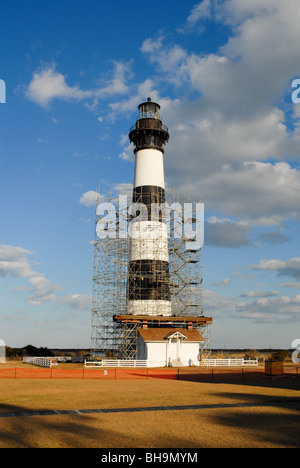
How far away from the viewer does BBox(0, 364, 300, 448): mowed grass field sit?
10.8 meters

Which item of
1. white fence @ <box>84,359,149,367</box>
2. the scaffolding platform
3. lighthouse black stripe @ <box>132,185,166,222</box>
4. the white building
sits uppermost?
lighthouse black stripe @ <box>132,185,166,222</box>

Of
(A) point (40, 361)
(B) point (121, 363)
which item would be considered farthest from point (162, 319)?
(A) point (40, 361)

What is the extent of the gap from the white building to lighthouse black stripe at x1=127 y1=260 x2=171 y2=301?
14.1 ft

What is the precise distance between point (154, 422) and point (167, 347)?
107 ft

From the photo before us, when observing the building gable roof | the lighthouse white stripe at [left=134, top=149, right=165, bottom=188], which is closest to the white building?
the building gable roof

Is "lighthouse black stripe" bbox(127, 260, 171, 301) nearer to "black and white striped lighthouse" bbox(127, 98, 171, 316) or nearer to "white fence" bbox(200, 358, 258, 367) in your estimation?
"black and white striped lighthouse" bbox(127, 98, 171, 316)

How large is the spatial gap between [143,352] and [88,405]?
28.9m

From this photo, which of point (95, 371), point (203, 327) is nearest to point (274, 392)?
point (95, 371)

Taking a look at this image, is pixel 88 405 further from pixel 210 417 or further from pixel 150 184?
pixel 150 184

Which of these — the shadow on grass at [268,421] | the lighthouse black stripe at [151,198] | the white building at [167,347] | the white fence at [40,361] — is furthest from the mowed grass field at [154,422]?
the lighthouse black stripe at [151,198]

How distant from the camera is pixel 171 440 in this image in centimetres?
1087

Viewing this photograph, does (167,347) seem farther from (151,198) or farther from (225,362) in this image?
(151,198)

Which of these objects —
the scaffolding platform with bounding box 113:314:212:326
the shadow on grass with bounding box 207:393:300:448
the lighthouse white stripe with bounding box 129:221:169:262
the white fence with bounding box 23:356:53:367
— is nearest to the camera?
the shadow on grass with bounding box 207:393:300:448

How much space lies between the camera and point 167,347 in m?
45.3
